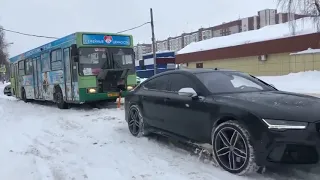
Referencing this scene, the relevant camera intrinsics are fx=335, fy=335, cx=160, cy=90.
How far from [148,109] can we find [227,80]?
180cm

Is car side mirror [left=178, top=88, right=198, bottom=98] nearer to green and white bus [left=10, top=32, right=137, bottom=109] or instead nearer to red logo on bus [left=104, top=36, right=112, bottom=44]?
green and white bus [left=10, top=32, right=137, bottom=109]

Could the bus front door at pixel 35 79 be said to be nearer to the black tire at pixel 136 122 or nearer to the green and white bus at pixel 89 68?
the green and white bus at pixel 89 68

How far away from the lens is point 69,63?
1276 centimetres

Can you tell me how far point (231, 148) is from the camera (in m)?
4.52

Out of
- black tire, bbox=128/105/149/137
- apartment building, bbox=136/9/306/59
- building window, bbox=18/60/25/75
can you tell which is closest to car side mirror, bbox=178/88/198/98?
black tire, bbox=128/105/149/137

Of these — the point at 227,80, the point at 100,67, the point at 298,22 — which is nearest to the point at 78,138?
the point at 227,80

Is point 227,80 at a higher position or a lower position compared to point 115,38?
lower

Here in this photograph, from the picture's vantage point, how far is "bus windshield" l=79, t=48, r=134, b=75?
12250 millimetres

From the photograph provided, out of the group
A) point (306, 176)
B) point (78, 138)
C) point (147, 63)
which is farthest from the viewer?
point (147, 63)

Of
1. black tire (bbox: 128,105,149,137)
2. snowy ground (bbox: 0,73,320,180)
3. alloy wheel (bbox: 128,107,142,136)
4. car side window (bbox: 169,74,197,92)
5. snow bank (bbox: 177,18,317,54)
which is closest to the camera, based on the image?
snowy ground (bbox: 0,73,320,180)

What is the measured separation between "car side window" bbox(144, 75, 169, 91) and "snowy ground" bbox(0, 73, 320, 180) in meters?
1.06

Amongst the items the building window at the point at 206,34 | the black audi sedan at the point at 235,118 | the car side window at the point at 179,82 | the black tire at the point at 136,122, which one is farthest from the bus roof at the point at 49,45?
the building window at the point at 206,34

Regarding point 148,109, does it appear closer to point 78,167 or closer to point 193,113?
point 193,113

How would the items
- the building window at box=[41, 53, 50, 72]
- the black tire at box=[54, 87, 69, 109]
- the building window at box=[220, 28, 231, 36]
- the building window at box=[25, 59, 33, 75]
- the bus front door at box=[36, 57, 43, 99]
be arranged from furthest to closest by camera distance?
the building window at box=[220, 28, 231, 36]
the building window at box=[25, 59, 33, 75]
the bus front door at box=[36, 57, 43, 99]
the building window at box=[41, 53, 50, 72]
the black tire at box=[54, 87, 69, 109]
